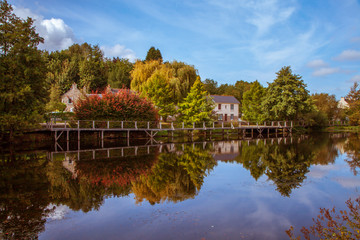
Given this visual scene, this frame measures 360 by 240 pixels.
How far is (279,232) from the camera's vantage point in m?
7.62

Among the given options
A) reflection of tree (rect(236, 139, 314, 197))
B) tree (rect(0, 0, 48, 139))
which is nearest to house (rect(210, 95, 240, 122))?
reflection of tree (rect(236, 139, 314, 197))

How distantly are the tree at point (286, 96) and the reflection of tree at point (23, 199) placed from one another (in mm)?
36982

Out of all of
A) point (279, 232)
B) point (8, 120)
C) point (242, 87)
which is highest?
point (242, 87)

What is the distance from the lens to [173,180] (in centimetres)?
1308

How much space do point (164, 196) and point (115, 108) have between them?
2158cm

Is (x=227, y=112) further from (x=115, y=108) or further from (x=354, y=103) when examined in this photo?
(x=115, y=108)

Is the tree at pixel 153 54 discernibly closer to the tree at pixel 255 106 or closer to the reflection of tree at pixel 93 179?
the tree at pixel 255 106

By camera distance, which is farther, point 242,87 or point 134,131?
point 242,87

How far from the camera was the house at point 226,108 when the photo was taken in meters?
59.4

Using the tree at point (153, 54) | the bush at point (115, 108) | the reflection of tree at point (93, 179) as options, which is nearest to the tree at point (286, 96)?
the bush at point (115, 108)

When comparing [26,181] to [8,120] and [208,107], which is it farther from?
[208,107]

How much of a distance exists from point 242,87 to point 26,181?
8172 cm

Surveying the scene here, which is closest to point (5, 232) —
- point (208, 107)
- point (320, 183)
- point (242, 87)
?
point (320, 183)

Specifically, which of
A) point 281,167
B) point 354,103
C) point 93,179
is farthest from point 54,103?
point 354,103
